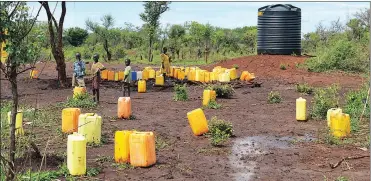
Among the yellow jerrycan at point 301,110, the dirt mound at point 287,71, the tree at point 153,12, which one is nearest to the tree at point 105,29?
the tree at point 153,12

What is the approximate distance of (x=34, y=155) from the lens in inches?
301

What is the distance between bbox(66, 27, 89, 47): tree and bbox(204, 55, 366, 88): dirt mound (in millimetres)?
30032

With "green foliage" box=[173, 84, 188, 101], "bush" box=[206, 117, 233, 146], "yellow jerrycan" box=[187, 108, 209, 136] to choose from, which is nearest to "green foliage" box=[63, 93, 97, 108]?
"green foliage" box=[173, 84, 188, 101]

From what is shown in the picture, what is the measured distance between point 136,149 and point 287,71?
15.1 m

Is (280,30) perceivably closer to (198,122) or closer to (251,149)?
(198,122)

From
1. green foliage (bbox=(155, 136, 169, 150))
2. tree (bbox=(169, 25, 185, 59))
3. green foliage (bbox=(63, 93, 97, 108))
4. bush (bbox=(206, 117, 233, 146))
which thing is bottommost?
green foliage (bbox=(155, 136, 169, 150))

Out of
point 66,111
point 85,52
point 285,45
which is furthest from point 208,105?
point 85,52

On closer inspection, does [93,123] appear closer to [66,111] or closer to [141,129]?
[66,111]

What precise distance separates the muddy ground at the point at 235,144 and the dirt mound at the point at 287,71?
8.89 feet

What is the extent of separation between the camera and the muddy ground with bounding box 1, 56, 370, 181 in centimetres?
740

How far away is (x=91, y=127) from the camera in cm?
884

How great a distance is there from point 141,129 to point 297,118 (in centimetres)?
320

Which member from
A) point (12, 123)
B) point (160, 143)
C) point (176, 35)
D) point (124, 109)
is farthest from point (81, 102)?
point (176, 35)

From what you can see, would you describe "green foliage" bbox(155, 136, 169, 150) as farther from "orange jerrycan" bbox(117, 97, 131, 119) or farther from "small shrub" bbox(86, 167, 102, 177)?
"orange jerrycan" bbox(117, 97, 131, 119)
